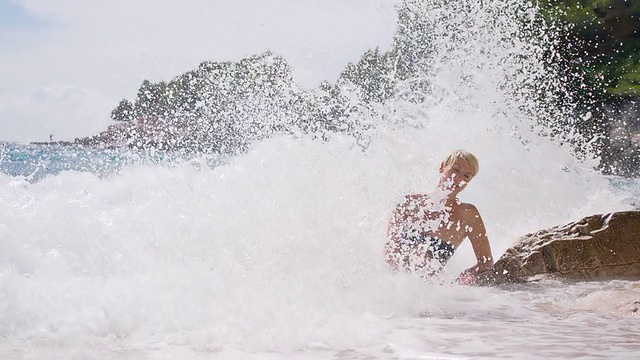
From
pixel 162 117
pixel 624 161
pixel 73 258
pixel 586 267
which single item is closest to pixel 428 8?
pixel 624 161

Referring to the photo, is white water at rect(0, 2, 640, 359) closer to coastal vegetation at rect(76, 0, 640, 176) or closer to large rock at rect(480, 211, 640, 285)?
large rock at rect(480, 211, 640, 285)

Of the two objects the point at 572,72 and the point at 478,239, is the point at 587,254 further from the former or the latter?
the point at 572,72

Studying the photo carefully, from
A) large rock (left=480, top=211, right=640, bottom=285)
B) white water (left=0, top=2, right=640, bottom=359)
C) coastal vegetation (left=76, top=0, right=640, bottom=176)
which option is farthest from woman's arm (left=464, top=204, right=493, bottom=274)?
coastal vegetation (left=76, top=0, right=640, bottom=176)

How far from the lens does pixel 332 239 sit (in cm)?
444

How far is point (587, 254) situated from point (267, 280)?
2519mm

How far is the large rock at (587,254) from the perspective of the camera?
189 inches

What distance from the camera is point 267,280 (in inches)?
144

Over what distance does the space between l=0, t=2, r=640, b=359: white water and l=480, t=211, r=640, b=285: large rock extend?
10.4 inches

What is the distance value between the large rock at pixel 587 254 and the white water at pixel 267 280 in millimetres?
263

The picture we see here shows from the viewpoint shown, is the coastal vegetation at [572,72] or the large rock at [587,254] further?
the coastal vegetation at [572,72]

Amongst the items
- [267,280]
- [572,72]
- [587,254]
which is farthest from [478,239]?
[572,72]

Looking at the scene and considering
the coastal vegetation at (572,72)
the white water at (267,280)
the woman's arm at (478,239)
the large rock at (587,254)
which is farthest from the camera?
the coastal vegetation at (572,72)

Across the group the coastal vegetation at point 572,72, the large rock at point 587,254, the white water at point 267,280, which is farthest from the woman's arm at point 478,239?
the coastal vegetation at point 572,72

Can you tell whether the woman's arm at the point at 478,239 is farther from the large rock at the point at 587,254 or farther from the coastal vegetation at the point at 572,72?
the coastal vegetation at the point at 572,72
